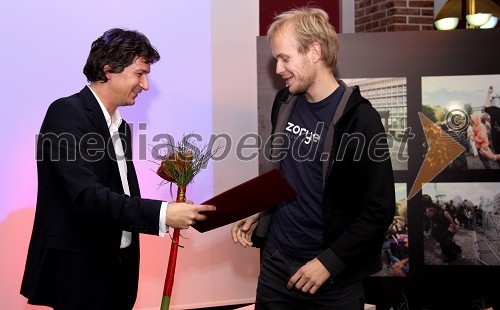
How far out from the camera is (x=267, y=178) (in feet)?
6.80

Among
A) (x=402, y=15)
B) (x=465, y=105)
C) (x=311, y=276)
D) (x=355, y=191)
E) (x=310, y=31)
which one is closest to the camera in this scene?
(x=311, y=276)

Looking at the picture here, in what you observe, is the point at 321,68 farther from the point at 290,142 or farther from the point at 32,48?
the point at 32,48

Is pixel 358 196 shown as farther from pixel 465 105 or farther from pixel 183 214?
pixel 465 105

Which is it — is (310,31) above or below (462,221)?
above

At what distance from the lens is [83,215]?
2213 millimetres

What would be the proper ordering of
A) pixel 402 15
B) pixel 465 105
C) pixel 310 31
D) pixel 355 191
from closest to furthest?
pixel 355 191 → pixel 310 31 → pixel 465 105 → pixel 402 15

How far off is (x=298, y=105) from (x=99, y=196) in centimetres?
80

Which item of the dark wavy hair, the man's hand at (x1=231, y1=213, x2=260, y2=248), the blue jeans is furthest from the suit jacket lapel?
the blue jeans

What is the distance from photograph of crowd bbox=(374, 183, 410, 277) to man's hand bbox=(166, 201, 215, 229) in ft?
7.08

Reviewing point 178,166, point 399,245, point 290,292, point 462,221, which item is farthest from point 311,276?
point 462,221

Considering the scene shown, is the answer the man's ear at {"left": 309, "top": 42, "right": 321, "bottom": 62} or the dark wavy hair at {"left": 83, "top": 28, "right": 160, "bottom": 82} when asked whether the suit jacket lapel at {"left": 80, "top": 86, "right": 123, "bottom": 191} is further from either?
the man's ear at {"left": 309, "top": 42, "right": 321, "bottom": 62}

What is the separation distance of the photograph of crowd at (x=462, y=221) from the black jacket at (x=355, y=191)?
6.55ft

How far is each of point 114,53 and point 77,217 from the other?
0.63 metres

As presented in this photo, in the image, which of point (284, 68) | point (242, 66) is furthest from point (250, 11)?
point (284, 68)
